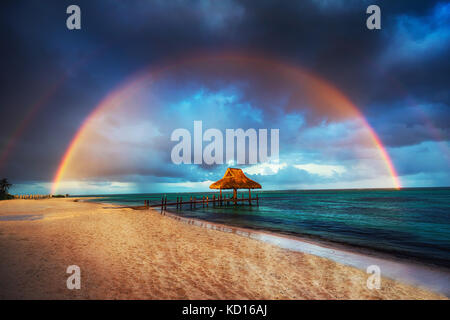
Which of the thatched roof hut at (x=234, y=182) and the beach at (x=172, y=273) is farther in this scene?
the thatched roof hut at (x=234, y=182)

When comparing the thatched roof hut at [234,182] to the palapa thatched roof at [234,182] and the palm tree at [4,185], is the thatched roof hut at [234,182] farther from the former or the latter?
the palm tree at [4,185]

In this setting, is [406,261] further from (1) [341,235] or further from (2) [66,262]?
(2) [66,262]

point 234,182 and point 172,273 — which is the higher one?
point 234,182

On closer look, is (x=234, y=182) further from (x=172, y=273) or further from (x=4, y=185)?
(x=4, y=185)

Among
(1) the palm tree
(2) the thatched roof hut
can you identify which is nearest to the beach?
(2) the thatched roof hut

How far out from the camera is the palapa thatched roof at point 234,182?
33906 mm

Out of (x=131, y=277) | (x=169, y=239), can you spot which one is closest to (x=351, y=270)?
(x=131, y=277)

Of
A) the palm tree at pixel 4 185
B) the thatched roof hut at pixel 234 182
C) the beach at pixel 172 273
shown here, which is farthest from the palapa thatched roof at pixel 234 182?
the palm tree at pixel 4 185

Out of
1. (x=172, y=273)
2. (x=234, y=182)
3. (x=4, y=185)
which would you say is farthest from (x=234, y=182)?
(x=4, y=185)

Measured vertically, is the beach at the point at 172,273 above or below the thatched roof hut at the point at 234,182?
below

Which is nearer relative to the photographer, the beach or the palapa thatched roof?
the beach

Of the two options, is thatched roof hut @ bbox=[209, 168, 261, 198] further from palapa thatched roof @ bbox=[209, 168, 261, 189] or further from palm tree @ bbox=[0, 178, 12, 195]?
palm tree @ bbox=[0, 178, 12, 195]

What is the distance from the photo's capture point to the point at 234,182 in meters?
→ 34.1

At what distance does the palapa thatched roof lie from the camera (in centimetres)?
3391
